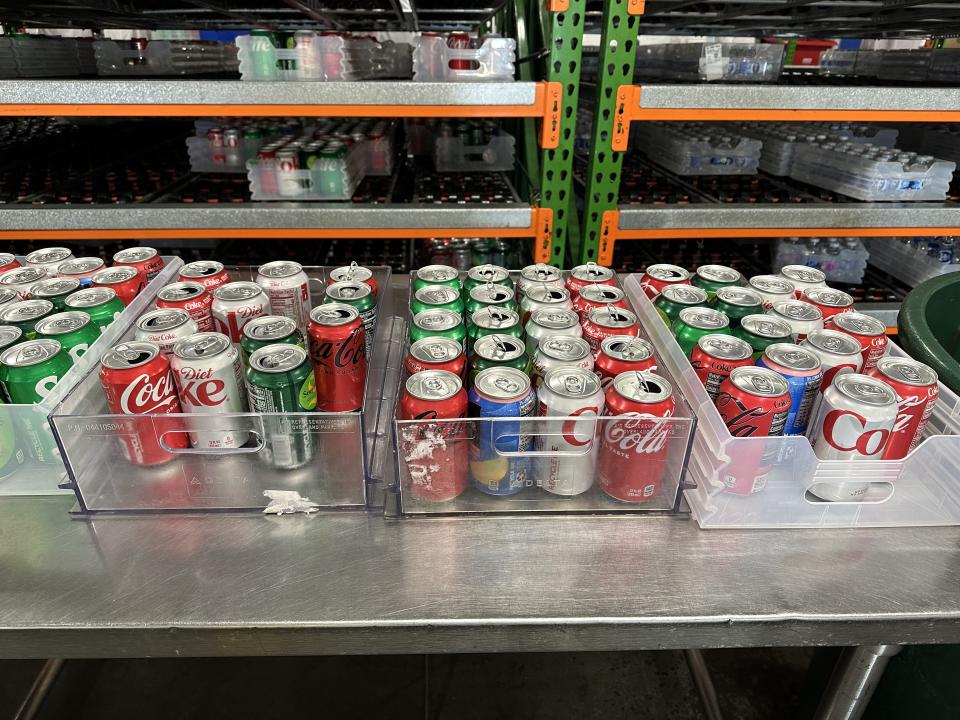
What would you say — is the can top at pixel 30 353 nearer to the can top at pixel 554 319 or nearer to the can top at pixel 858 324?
the can top at pixel 554 319

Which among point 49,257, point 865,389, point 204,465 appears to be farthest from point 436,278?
point 49,257

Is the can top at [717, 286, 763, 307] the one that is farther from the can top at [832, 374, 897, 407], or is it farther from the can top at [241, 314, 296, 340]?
the can top at [241, 314, 296, 340]

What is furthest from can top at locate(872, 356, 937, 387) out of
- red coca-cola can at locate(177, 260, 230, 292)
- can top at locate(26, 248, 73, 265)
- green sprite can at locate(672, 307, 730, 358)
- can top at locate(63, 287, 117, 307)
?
can top at locate(26, 248, 73, 265)

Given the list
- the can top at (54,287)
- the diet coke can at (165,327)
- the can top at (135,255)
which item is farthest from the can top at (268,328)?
the can top at (135,255)

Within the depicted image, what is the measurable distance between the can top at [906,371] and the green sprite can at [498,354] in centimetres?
54

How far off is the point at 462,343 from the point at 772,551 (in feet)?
1.84

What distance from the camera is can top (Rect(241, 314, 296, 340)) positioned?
0.99 metres

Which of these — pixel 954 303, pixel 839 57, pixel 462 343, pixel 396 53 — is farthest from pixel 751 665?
pixel 839 57

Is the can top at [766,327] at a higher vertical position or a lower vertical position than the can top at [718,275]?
higher

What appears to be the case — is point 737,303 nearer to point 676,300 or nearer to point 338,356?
point 676,300

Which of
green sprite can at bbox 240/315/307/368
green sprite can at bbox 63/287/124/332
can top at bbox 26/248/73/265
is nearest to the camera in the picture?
green sprite can at bbox 240/315/307/368

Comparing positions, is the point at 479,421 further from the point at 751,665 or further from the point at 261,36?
the point at 261,36

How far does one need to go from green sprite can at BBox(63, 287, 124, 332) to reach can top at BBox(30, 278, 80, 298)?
0.07 ft

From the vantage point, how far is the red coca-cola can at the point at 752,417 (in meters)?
0.87
